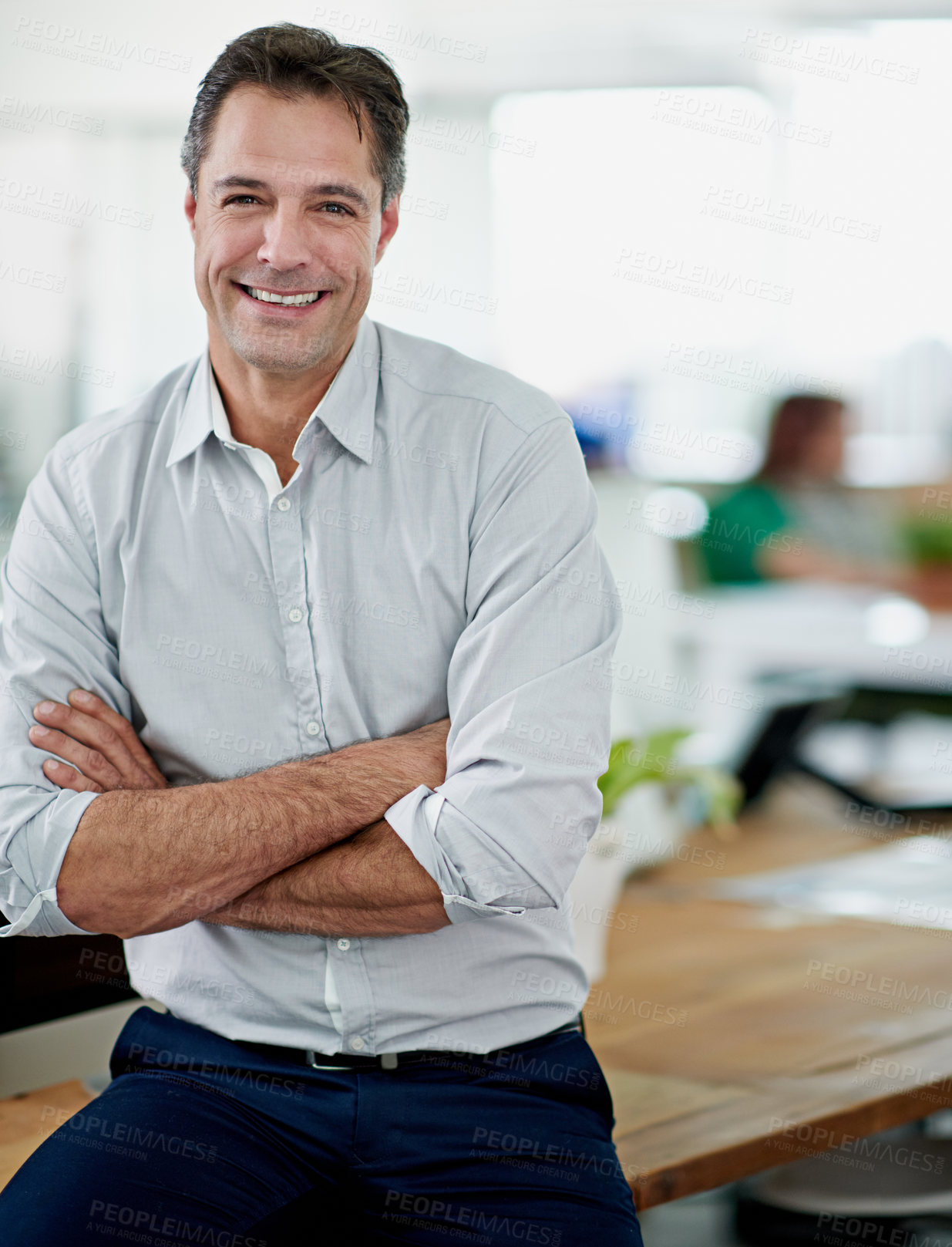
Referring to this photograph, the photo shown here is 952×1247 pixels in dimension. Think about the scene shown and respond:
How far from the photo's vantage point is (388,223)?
1.38 m

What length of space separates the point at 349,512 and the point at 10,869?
1.56ft

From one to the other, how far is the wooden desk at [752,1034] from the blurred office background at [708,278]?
1392mm

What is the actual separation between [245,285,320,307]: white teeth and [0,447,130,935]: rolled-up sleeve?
285 millimetres

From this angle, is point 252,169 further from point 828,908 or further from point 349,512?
point 828,908

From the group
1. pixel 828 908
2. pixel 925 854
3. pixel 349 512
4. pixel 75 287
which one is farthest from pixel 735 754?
pixel 349 512

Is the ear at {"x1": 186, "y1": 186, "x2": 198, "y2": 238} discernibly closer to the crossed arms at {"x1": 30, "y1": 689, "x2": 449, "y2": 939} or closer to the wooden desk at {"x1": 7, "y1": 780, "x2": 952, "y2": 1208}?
the crossed arms at {"x1": 30, "y1": 689, "x2": 449, "y2": 939}

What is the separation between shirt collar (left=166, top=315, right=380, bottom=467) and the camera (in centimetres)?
128

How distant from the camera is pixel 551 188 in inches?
199

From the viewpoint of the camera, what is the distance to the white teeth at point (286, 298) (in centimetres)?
125
